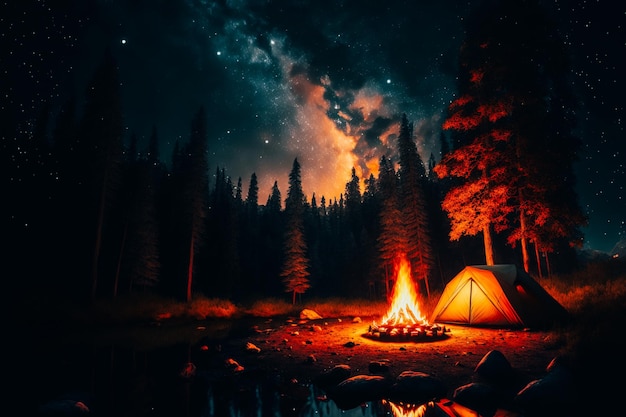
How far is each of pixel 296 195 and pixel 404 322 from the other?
3144 cm

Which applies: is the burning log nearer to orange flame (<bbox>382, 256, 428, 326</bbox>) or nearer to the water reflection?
orange flame (<bbox>382, 256, 428, 326</bbox>)

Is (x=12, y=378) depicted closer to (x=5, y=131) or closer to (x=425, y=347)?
(x=425, y=347)

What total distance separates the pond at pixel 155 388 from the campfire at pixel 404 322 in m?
5.40

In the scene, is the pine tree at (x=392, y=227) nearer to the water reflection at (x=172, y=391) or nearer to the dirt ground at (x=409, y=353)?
the dirt ground at (x=409, y=353)

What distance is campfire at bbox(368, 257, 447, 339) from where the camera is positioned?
35.3ft

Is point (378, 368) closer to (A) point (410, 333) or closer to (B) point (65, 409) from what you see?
(A) point (410, 333)

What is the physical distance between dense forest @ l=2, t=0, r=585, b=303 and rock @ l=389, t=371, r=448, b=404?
11601 mm

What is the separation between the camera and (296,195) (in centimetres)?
4244

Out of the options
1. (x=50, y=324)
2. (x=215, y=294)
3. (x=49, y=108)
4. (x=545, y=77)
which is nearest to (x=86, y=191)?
(x=50, y=324)

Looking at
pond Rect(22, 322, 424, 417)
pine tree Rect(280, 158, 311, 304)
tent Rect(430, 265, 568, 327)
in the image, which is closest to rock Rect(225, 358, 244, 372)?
pond Rect(22, 322, 424, 417)

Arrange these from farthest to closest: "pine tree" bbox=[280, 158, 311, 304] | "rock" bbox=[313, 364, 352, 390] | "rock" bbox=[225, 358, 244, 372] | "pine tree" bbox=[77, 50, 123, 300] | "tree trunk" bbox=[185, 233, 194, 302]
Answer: "pine tree" bbox=[280, 158, 311, 304] < "tree trunk" bbox=[185, 233, 194, 302] < "pine tree" bbox=[77, 50, 123, 300] < "rock" bbox=[225, 358, 244, 372] < "rock" bbox=[313, 364, 352, 390]

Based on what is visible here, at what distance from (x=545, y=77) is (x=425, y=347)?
14509 mm

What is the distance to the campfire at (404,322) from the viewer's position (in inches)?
423

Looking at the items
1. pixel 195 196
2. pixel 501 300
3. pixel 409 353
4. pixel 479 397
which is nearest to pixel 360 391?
pixel 479 397
